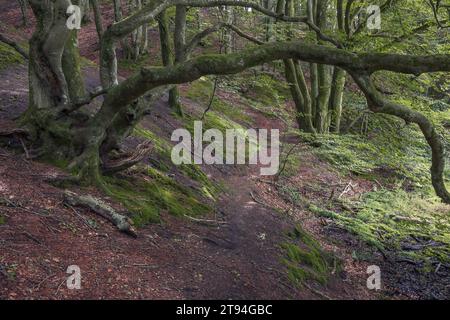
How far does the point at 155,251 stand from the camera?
226 inches

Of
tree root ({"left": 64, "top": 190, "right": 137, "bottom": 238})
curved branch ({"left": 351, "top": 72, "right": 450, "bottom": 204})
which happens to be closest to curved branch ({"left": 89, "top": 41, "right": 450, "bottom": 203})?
curved branch ({"left": 351, "top": 72, "right": 450, "bottom": 204})

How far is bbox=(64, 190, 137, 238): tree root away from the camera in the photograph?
5.95 m

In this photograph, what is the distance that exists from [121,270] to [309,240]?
4.88 meters

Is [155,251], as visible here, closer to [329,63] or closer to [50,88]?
[329,63]

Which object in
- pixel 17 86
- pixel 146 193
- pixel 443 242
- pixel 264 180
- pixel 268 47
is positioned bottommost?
pixel 443 242

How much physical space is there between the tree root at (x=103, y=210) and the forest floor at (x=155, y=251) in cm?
10

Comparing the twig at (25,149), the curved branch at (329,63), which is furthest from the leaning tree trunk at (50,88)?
the curved branch at (329,63)

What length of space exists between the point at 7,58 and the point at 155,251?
10.5 metres

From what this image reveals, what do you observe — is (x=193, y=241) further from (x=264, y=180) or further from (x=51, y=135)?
(x=264, y=180)

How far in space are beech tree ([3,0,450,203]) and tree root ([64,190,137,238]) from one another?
57 cm

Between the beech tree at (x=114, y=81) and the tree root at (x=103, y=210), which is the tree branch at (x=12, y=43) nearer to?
the beech tree at (x=114, y=81)

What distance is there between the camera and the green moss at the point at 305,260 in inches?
275

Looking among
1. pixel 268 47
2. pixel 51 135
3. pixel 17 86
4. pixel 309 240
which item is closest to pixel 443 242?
pixel 309 240

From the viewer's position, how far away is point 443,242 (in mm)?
10016
